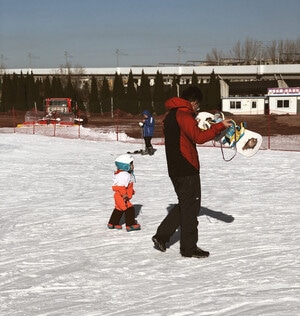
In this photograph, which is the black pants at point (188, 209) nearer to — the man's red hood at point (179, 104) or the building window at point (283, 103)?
the man's red hood at point (179, 104)

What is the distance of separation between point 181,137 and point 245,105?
52181mm

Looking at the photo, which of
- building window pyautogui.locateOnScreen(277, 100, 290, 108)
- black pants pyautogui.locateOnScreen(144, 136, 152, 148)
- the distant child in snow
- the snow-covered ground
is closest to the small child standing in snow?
the snow-covered ground

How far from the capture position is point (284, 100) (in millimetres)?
54281

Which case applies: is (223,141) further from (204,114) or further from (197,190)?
(197,190)

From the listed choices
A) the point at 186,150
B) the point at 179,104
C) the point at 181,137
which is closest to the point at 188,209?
the point at 186,150

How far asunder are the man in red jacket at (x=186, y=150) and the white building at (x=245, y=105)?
169 feet

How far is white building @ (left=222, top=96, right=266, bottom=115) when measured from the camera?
5625cm

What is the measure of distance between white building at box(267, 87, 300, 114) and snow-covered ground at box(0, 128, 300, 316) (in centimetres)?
4230

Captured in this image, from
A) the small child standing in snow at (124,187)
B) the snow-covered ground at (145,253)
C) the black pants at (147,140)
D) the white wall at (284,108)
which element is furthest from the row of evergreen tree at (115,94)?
the small child standing in snow at (124,187)

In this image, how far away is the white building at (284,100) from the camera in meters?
53.4

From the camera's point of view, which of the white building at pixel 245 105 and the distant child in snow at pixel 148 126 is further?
the white building at pixel 245 105

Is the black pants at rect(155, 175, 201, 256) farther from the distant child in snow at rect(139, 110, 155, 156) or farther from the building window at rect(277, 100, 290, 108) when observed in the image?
the building window at rect(277, 100, 290, 108)

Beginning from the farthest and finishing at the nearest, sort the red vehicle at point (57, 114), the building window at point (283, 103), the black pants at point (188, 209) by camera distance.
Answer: the building window at point (283, 103) → the red vehicle at point (57, 114) → the black pants at point (188, 209)

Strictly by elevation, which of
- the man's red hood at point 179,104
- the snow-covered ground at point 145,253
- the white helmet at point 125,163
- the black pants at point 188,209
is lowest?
the snow-covered ground at point 145,253
